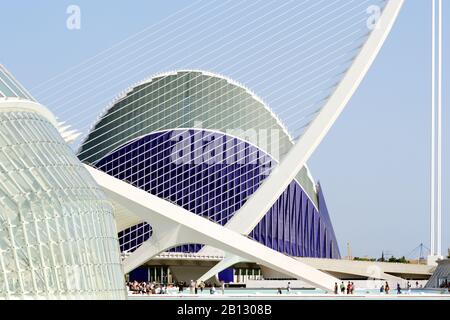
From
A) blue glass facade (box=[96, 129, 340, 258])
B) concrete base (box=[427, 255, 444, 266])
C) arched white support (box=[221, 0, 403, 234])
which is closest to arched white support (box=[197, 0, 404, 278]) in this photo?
arched white support (box=[221, 0, 403, 234])

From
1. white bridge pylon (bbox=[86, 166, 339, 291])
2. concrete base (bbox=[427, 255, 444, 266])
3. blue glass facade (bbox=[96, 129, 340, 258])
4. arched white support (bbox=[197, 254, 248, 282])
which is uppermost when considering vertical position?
blue glass facade (bbox=[96, 129, 340, 258])

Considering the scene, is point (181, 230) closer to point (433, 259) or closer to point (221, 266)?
point (221, 266)

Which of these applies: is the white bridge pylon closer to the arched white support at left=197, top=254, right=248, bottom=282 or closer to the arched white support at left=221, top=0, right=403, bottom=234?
the arched white support at left=221, top=0, right=403, bottom=234

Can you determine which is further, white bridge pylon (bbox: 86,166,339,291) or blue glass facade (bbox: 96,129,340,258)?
blue glass facade (bbox: 96,129,340,258)

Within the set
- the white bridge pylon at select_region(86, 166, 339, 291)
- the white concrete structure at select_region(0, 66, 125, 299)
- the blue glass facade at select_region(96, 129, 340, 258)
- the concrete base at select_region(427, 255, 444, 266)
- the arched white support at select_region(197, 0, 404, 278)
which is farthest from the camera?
the blue glass facade at select_region(96, 129, 340, 258)

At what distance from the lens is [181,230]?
133ft

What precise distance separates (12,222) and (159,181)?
5549 cm

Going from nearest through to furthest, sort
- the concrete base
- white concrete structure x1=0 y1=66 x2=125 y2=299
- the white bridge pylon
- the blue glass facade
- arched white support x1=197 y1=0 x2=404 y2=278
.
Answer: white concrete structure x1=0 y1=66 x2=125 y2=299
the white bridge pylon
arched white support x1=197 y1=0 x2=404 y2=278
the concrete base
the blue glass facade

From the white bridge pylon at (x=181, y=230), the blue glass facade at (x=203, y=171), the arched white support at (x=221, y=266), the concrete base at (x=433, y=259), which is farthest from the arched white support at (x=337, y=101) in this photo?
the blue glass facade at (x=203, y=171)

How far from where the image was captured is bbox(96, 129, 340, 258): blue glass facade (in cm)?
7362

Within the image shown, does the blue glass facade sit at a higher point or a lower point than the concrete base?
higher

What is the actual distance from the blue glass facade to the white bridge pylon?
102ft

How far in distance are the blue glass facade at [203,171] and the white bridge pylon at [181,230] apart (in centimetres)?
3124
